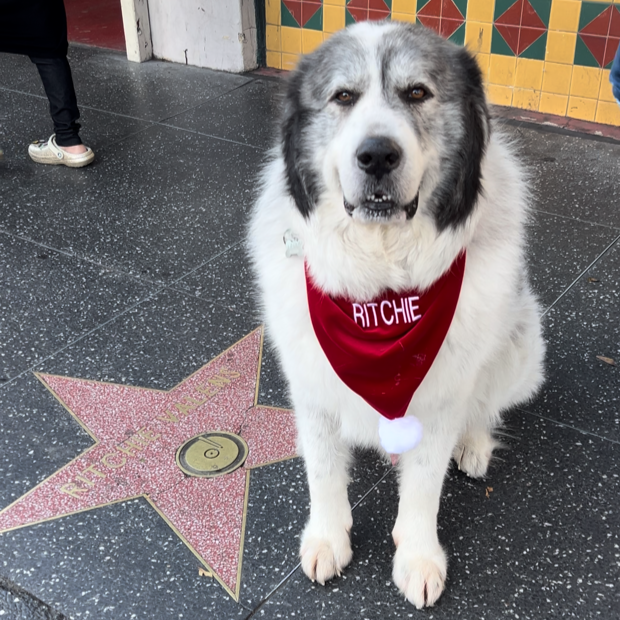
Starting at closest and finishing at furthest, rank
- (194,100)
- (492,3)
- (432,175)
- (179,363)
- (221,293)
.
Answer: (432,175)
(179,363)
(221,293)
(492,3)
(194,100)

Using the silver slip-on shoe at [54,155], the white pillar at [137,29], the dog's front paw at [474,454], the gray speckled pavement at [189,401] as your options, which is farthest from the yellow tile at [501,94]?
the dog's front paw at [474,454]

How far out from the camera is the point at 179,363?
3.38 metres

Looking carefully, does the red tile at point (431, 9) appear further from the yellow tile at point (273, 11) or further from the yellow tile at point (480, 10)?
the yellow tile at point (273, 11)

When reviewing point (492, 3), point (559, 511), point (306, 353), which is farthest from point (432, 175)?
point (492, 3)

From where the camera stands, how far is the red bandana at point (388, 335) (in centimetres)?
215

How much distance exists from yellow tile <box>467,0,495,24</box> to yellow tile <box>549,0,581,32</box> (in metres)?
0.51

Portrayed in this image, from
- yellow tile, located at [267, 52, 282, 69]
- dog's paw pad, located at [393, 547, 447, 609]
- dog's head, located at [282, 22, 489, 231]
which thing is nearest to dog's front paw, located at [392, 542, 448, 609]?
dog's paw pad, located at [393, 547, 447, 609]

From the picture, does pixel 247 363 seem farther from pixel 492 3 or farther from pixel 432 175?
pixel 492 3

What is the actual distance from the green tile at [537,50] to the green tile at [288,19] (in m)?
2.25

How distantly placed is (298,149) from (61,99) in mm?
3848

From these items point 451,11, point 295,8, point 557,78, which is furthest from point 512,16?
point 295,8

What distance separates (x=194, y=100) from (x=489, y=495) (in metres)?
5.14

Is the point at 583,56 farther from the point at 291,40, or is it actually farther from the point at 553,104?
the point at 291,40

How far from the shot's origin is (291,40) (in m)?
7.01
